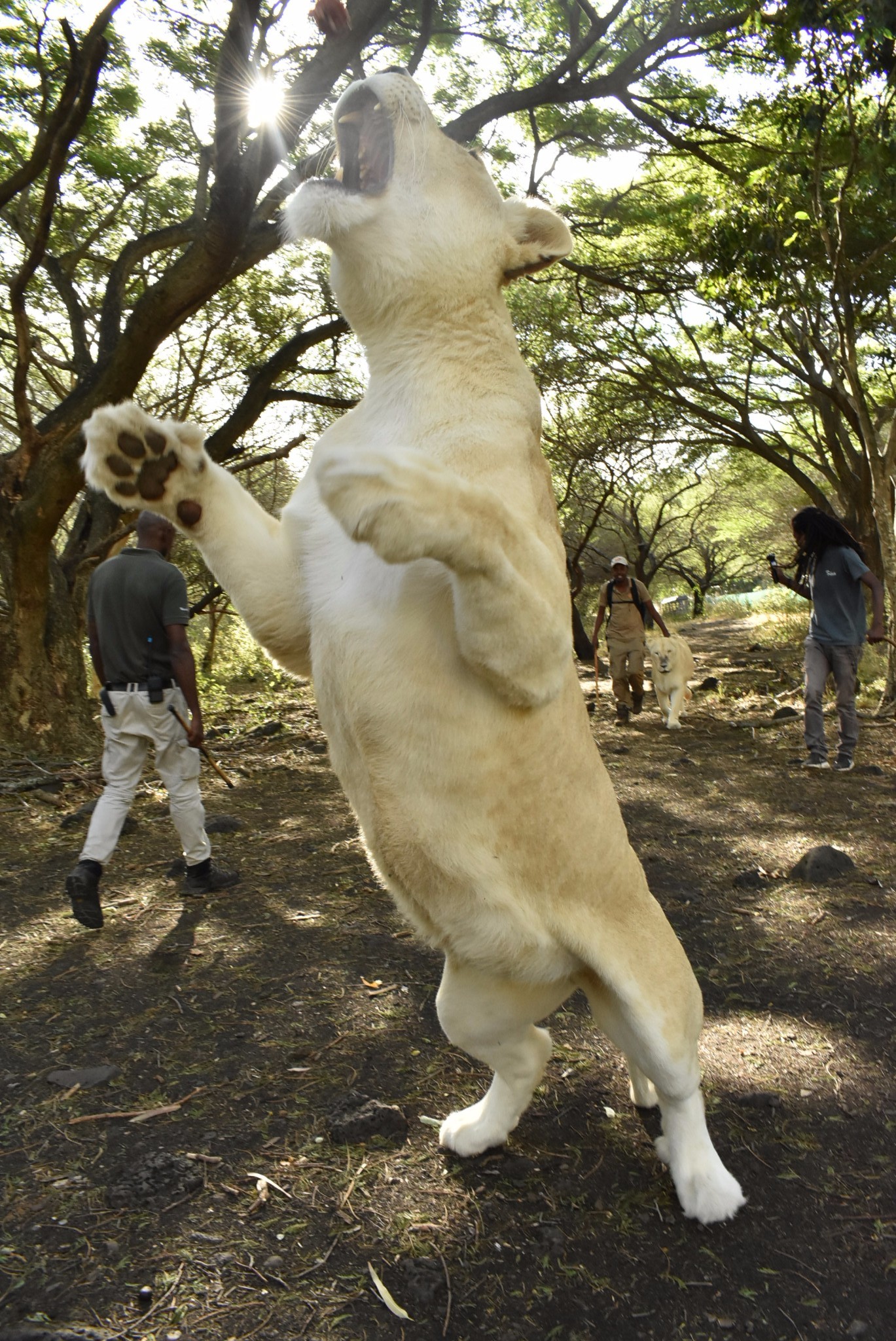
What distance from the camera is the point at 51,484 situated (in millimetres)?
8844

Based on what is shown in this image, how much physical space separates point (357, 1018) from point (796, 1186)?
1.87 meters

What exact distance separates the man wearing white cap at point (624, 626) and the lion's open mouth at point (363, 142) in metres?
9.99

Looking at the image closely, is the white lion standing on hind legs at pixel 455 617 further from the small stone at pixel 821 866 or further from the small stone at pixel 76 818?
the small stone at pixel 76 818

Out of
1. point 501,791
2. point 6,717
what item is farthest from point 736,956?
point 6,717

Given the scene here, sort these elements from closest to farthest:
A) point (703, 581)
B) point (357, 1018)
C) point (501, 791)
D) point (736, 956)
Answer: point (501, 791) < point (357, 1018) < point (736, 956) < point (703, 581)

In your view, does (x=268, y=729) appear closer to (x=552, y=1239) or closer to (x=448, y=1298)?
(x=552, y=1239)

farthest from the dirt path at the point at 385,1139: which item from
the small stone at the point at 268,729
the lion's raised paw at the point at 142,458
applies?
the small stone at the point at 268,729

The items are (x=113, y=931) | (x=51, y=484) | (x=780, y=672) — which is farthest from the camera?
(x=780, y=672)

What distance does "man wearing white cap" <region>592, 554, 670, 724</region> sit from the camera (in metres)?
12.4

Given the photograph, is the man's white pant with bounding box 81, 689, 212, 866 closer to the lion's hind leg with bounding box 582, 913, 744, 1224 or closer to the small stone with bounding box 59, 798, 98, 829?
the small stone with bounding box 59, 798, 98, 829

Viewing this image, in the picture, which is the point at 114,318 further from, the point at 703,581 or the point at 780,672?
the point at 703,581

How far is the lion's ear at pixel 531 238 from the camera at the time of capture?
99.0 inches

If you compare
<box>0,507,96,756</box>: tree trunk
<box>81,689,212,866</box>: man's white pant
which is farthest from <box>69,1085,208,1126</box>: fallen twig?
<box>0,507,96,756</box>: tree trunk

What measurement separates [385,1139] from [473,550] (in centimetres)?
217
